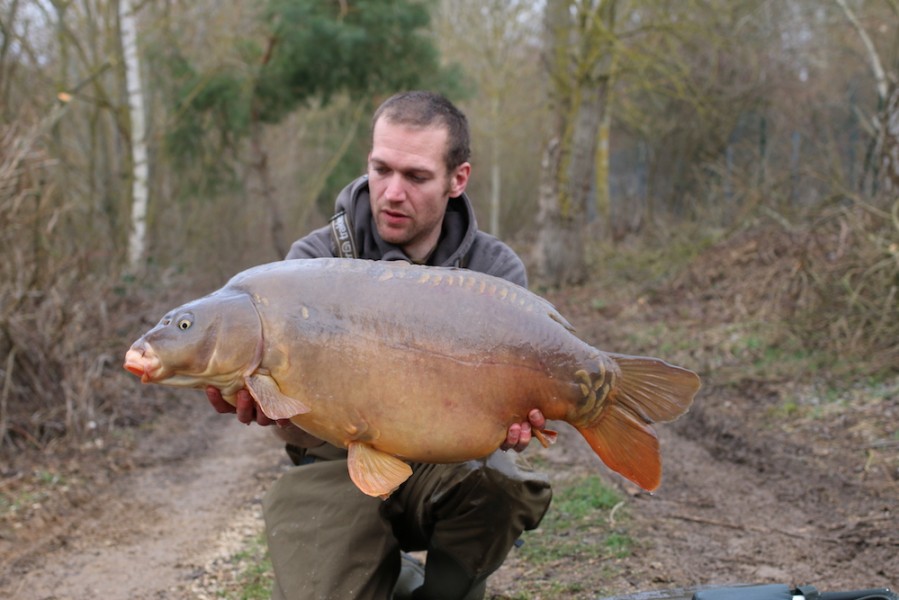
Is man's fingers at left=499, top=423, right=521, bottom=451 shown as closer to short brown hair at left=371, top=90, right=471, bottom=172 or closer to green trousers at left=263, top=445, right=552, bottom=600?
green trousers at left=263, top=445, right=552, bottom=600

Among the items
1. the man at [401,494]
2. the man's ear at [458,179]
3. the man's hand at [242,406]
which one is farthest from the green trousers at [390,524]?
the man's ear at [458,179]

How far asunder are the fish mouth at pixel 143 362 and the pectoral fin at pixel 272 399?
22cm

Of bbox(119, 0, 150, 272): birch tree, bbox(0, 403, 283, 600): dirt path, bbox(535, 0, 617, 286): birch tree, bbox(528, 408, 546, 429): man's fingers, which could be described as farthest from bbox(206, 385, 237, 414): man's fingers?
bbox(535, 0, 617, 286): birch tree

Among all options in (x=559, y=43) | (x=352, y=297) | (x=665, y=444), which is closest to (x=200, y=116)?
(x=559, y=43)

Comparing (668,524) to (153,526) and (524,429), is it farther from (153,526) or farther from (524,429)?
(153,526)

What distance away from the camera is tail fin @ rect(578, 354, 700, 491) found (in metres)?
2.30

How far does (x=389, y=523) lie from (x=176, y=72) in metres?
13.5

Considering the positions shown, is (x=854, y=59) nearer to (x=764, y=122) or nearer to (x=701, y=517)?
(x=764, y=122)

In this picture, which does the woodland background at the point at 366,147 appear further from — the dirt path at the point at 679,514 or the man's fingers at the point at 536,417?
the man's fingers at the point at 536,417

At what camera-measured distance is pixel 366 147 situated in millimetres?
17984

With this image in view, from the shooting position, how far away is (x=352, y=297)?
87.7 inches

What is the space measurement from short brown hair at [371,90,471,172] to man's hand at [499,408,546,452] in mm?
1028

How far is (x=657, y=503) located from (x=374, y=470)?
8.56 feet

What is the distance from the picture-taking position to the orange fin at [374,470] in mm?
2164
